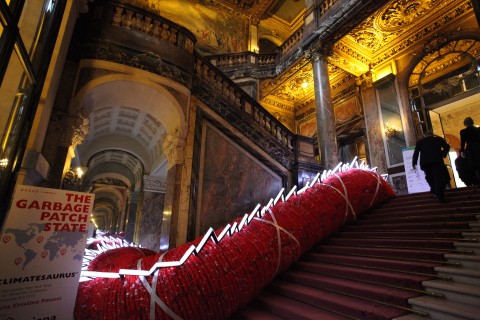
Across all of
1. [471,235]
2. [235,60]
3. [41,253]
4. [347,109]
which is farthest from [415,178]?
[235,60]

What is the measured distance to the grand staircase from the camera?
2.08 metres

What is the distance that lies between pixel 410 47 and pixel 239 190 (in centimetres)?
941

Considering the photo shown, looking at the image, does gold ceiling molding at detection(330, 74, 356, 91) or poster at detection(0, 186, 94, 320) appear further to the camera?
gold ceiling molding at detection(330, 74, 356, 91)

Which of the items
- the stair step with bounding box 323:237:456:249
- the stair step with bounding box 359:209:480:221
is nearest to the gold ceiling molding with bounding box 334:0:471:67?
the stair step with bounding box 359:209:480:221

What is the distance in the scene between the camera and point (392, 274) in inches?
99.9

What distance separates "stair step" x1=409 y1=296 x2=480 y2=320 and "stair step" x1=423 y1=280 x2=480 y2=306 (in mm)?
48

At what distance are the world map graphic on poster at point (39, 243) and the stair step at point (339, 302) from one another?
6.82 ft

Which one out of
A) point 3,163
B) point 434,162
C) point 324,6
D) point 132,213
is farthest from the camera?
point 132,213

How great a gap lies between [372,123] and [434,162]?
6.96 metres

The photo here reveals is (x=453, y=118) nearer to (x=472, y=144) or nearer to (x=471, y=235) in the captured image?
(x=472, y=144)

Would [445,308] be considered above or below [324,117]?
below

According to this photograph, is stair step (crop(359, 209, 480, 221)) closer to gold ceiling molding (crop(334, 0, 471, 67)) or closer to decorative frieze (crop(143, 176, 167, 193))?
decorative frieze (crop(143, 176, 167, 193))

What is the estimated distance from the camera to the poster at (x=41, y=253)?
5.19ft

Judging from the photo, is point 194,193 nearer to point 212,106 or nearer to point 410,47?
point 212,106
